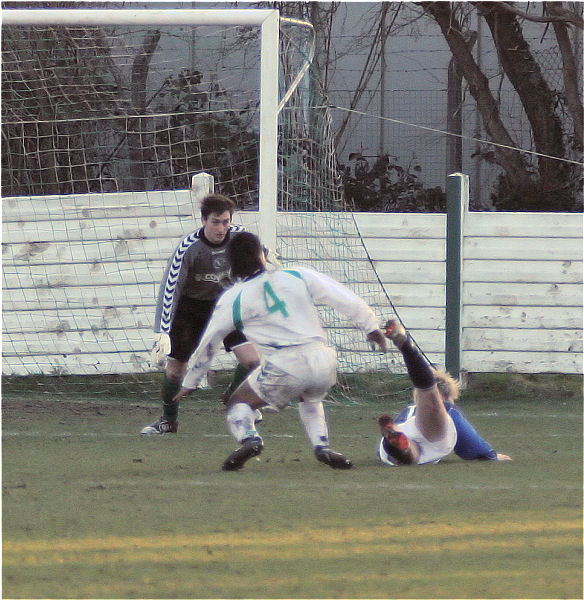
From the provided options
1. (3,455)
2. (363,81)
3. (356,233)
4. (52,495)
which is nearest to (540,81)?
(363,81)

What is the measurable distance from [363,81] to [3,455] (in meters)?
8.24

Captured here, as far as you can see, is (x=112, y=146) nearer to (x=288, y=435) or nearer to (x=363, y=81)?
(x=363, y=81)

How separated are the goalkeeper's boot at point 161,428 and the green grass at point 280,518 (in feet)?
0.50

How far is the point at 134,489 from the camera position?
6.20 metres

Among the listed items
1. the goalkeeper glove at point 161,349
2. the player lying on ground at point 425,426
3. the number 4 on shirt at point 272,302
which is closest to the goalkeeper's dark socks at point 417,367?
the player lying on ground at point 425,426

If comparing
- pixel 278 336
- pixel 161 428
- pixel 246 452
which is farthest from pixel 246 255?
pixel 161 428

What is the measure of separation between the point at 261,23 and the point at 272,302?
151 inches

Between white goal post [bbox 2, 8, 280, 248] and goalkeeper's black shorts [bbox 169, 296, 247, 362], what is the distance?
1.02 meters

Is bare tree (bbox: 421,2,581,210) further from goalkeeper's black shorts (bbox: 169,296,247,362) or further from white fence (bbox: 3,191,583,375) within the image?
goalkeeper's black shorts (bbox: 169,296,247,362)

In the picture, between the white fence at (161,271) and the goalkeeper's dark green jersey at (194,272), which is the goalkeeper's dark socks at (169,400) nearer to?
the goalkeeper's dark green jersey at (194,272)

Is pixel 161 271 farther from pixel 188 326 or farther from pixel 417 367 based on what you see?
pixel 417 367

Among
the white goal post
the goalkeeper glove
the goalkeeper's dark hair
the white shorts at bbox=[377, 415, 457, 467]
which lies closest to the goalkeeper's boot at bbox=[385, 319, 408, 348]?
the white shorts at bbox=[377, 415, 457, 467]

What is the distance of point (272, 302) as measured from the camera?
675 centimetres

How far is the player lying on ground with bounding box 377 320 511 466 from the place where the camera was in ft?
21.4
